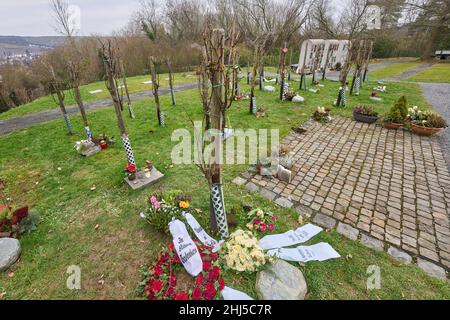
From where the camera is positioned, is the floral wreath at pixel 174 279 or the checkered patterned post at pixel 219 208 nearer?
the floral wreath at pixel 174 279

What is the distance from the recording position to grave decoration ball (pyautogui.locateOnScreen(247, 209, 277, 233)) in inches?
151

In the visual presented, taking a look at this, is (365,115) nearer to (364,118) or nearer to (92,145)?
(364,118)

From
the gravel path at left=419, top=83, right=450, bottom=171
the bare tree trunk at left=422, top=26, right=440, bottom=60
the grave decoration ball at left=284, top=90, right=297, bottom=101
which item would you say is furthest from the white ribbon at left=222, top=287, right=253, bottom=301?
the bare tree trunk at left=422, top=26, right=440, bottom=60

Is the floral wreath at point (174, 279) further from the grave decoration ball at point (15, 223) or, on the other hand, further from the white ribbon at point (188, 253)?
the grave decoration ball at point (15, 223)

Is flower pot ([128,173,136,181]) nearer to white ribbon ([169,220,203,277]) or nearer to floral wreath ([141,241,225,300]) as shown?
white ribbon ([169,220,203,277])

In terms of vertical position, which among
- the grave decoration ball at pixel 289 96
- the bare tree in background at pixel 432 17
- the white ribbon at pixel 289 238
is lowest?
the white ribbon at pixel 289 238

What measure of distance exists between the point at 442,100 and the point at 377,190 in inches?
434

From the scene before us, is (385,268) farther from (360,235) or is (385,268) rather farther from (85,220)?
(85,220)

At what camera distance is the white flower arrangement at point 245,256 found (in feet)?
10.2

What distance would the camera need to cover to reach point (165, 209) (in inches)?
155

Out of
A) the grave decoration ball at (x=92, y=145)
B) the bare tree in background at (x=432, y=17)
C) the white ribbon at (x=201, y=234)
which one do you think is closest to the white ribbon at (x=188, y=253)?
the white ribbon at (x=201, y=234)

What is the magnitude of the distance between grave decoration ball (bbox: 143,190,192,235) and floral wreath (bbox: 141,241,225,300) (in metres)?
0.53

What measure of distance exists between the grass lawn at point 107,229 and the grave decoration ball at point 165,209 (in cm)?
19
